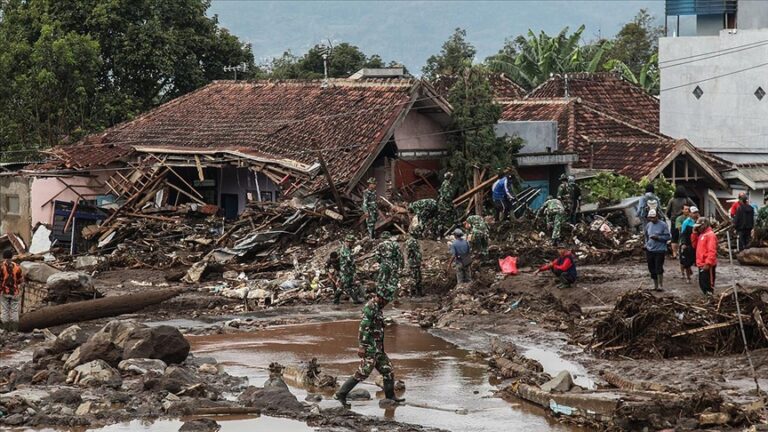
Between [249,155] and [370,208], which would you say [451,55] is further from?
[370,208]

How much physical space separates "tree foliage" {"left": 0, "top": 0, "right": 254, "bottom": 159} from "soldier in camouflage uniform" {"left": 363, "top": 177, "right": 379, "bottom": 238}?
16.1m

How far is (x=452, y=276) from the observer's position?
2539 centimetres

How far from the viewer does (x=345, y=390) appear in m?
16.3

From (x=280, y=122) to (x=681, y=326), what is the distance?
1873 centimetres

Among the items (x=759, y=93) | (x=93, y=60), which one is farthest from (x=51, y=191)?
(x=759, y=93)

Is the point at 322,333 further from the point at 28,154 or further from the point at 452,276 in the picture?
the point at 28,154

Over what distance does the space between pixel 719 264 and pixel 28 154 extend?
24431 mm

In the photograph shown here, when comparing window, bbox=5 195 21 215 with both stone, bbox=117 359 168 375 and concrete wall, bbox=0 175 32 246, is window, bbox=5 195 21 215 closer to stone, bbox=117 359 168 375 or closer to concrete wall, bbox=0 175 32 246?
concrete wall, bbox=0 175 32 246

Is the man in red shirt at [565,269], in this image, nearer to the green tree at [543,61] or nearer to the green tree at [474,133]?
the green tree at [474,133]

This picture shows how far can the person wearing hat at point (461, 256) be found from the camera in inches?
956

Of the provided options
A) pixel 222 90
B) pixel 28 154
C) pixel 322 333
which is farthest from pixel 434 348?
pixel 28 154

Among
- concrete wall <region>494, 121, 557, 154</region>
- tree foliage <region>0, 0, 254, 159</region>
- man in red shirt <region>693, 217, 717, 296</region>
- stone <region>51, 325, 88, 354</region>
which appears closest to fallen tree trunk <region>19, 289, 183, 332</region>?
stone <region>51, 325, 88, 354</region>

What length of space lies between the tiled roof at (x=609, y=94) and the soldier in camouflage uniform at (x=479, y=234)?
18584mm

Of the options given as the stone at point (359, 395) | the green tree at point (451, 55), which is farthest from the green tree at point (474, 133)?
the green tree at point (451, 55)
